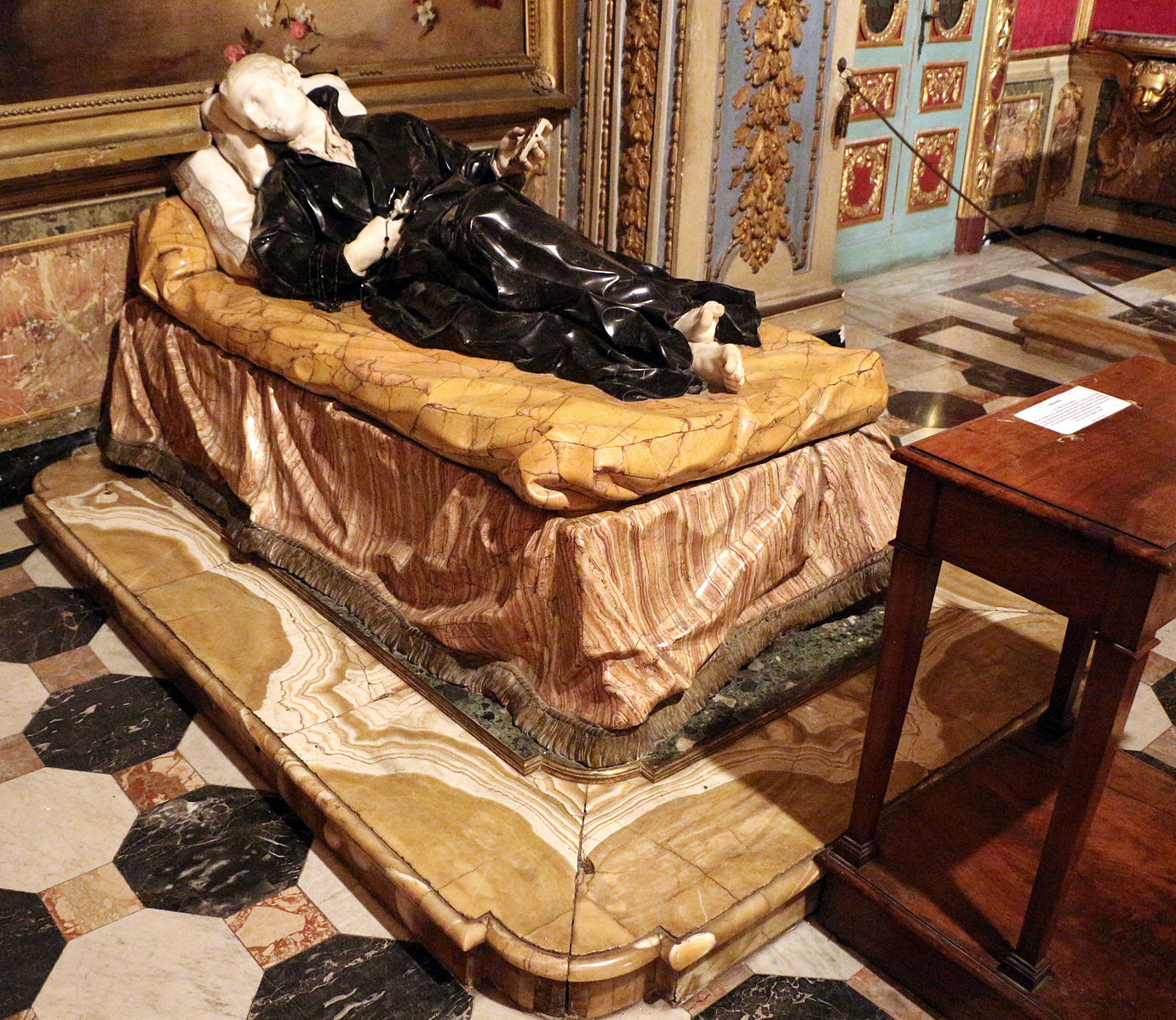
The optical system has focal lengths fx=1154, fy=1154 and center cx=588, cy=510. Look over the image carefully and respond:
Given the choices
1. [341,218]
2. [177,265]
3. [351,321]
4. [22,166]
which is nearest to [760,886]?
[351,321]

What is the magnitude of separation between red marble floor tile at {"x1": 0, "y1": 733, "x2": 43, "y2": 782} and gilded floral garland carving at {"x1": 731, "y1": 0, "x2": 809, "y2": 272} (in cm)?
292

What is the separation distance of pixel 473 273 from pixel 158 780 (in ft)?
4.32

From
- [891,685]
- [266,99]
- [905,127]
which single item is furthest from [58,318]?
[905,127]

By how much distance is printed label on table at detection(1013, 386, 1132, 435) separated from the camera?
5.80ft

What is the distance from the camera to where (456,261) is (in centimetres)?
275

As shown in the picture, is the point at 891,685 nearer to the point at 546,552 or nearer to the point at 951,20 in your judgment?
the point at 546,552

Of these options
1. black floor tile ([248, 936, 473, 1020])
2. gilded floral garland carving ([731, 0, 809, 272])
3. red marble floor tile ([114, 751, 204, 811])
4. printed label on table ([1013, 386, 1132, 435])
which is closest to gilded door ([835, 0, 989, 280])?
gilded floral garland carving ([731, 0, 809, 272])

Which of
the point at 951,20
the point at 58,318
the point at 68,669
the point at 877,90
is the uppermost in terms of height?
the point at 951,20

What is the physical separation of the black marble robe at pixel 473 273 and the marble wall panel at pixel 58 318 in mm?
690

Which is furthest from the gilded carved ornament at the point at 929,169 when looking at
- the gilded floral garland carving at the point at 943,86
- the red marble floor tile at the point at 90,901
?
the red marble floor tile at the point at 90,901

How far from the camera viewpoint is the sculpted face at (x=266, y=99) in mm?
2902

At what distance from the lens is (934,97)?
5.64 meters

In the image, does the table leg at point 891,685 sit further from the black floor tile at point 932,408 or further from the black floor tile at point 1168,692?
the black floor tile at point 932,408

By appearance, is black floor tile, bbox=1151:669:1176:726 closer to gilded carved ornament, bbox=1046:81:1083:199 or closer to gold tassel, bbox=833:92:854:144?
gold tassel, bbox=833:92:854:144
